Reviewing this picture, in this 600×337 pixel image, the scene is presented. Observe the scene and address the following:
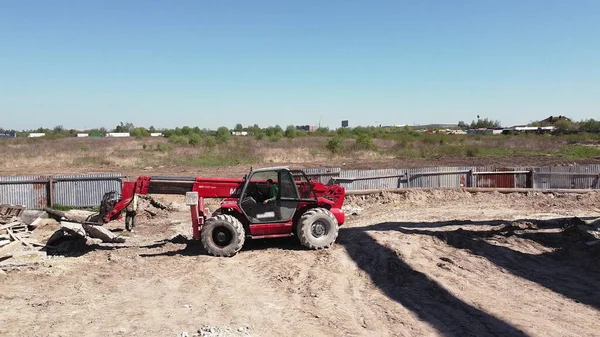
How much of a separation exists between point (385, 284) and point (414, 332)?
2.19 meters

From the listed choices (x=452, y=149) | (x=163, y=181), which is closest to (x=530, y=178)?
(x=163, y=181)

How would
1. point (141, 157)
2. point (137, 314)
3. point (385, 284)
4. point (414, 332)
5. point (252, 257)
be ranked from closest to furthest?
1. point (414, 332)
2. point (137, 314)
3. point (385, 284)
4. point (252, 257)
5. point (141, 157)

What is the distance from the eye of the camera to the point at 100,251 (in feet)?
36.6

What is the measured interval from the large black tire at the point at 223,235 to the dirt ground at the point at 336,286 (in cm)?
24

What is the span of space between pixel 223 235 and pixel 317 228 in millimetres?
2070

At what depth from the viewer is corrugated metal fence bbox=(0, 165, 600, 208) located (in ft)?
54.2

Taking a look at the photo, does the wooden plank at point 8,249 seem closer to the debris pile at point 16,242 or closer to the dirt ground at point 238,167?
the debris pile at point 16,242

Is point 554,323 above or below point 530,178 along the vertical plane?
below

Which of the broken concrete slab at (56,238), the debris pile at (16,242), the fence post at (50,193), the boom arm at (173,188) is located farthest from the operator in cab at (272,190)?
the fence post at (50,193)

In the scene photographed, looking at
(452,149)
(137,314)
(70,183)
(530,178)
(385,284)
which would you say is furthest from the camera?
(452,149)

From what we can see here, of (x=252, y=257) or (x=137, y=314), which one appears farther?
(x=252, y=257)

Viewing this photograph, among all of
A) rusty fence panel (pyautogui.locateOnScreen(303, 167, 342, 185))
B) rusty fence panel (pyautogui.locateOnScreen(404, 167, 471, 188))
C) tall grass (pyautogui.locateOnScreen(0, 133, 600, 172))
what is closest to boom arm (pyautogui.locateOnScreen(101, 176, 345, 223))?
rusty fence panel (pyautogui.locateOnScreen(303, 167, 342, 185))

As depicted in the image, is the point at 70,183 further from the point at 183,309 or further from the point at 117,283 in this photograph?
the point at 183,309

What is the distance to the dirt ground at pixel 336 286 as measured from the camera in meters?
6.96
